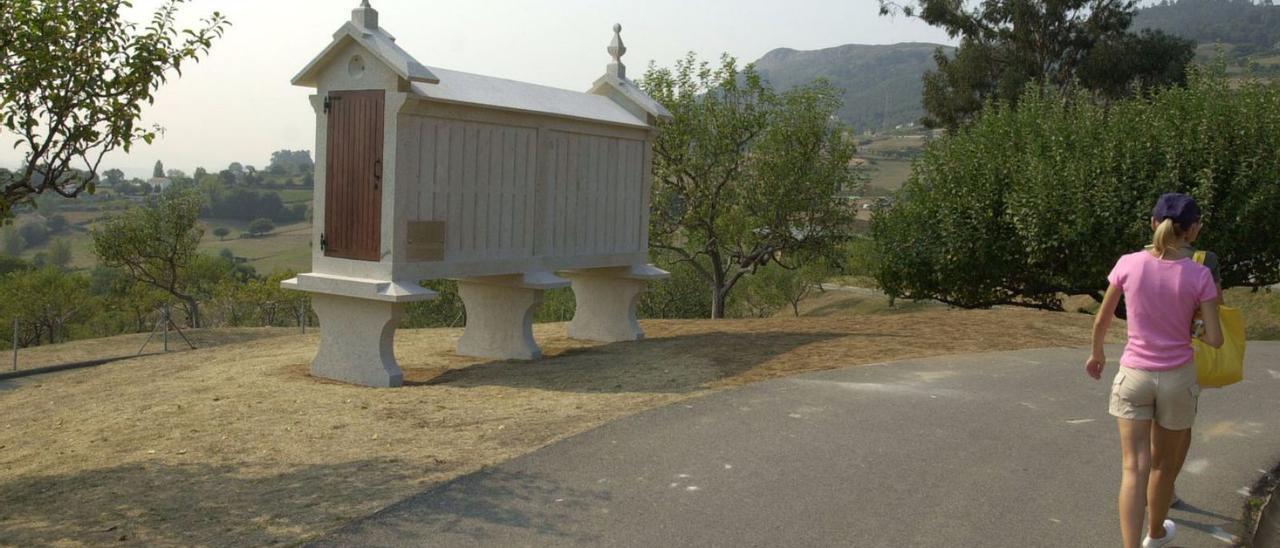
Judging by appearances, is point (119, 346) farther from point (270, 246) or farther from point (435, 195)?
point (270, 246)

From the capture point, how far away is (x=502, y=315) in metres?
13.5

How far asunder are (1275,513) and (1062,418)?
8.60 feet

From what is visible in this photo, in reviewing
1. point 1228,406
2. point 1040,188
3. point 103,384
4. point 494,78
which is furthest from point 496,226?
point 1040,188

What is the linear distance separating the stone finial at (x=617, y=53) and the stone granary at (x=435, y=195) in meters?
1.21

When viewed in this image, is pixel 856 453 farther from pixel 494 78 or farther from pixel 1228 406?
pixel 494 78

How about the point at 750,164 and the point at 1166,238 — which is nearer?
the point at 1166,238

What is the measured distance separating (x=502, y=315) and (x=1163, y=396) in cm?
901

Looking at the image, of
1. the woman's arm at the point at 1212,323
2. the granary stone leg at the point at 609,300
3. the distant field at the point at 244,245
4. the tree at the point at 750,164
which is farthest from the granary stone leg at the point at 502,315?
the distant field at the point at 244,245

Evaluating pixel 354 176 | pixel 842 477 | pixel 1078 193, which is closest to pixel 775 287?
pixel 1078 193

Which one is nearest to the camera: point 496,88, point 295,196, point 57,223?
point 496,88

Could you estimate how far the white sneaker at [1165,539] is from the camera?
5.93 m

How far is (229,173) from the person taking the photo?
120625mm

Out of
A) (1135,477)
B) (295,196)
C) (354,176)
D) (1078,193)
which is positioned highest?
(295,196)

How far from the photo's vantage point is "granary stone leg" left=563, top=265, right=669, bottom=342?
49.6 feet
